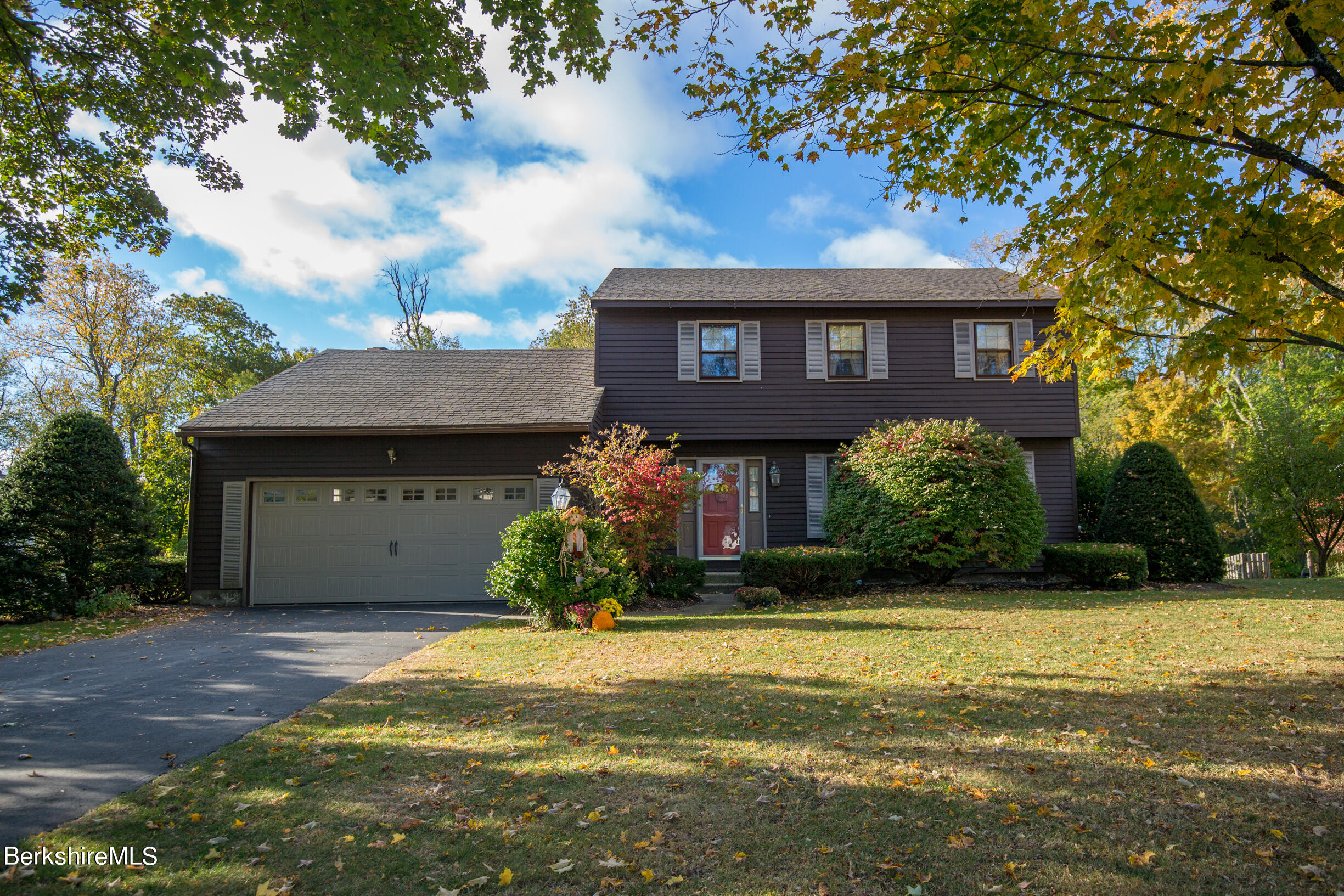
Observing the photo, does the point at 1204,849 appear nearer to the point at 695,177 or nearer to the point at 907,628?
the point at 907,628

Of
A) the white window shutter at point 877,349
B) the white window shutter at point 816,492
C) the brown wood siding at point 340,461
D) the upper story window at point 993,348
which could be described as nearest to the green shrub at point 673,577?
the brown wood siding at point 340,461

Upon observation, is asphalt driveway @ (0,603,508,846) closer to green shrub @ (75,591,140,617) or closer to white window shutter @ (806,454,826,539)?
green shrub @ (75,591,140,617)

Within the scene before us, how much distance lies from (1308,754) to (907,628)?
4421 millimetres

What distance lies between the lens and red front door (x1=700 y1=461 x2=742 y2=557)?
14.0 m

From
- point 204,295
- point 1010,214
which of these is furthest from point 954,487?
point 204,295

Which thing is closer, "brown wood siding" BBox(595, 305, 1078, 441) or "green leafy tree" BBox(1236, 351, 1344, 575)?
"brown wood siding" BBox(595, 305, 1078, 441)

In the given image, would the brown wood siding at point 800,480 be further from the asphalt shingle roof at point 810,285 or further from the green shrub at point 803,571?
the asphalt shingle roof at point 810,285

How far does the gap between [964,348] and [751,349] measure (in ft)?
14.2

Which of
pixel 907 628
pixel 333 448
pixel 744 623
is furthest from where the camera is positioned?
pixel 333 448

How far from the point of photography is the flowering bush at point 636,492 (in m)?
11.1

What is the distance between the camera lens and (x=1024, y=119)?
16.7 ft

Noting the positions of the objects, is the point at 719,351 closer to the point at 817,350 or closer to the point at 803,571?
the point at 817,350

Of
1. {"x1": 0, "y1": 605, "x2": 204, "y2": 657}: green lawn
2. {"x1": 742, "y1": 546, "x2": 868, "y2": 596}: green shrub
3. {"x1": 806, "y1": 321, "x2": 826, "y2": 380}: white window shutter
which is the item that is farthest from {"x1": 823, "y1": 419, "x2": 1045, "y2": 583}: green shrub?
{"x1": 0, "y1": 605, "x2": 204, "y2": 657}: green lawn

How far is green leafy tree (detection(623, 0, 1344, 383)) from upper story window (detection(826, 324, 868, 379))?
28.4ft
